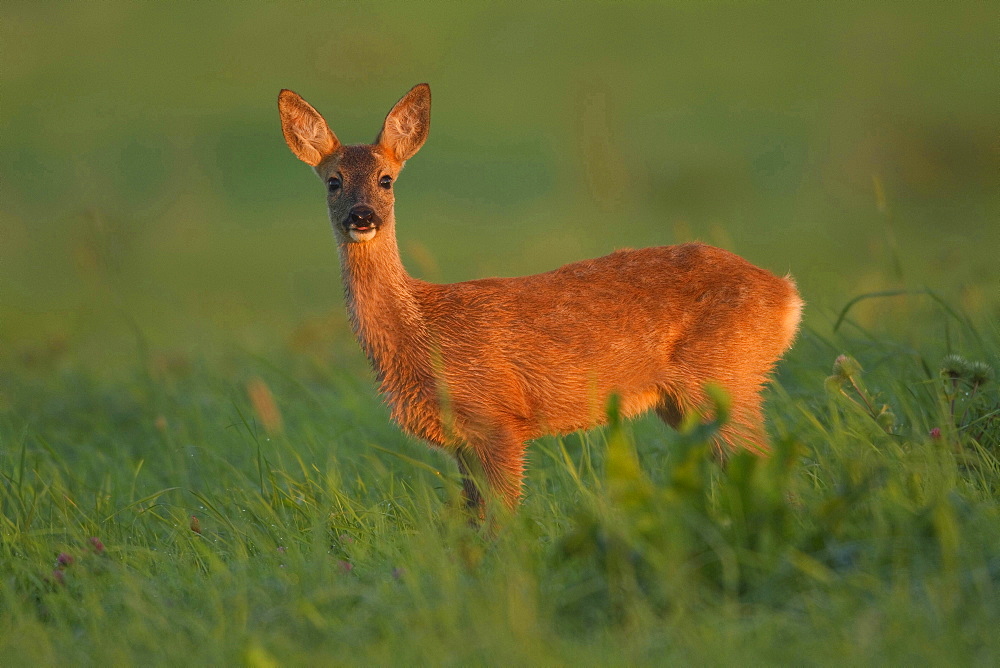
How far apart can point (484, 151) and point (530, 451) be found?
20.2m

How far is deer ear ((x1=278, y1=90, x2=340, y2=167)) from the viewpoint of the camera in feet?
19.1

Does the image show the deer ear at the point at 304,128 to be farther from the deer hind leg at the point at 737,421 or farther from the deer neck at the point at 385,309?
the deer hind leg at the point at 737,421

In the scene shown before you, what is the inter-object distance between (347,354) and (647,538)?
5.85 m

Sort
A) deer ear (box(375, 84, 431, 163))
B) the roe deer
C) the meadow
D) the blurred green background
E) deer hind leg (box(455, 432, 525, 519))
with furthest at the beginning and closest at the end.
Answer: the blurred green background
deer ear (box(375, 84, 431, 163))
the roe deer
deer hind leg (box(455, 432, 525, 519))
the meadow

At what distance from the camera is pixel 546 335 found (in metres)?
5.39

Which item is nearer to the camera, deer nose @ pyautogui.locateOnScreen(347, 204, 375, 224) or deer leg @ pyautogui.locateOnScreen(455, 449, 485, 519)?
deer leg @ pyautogui.locateOnScreen(455, 449, 485, 519)

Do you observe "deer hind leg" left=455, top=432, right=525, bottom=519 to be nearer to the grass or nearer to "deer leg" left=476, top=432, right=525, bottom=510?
"deer leg" left=476, top=432, right=525, bottom=510

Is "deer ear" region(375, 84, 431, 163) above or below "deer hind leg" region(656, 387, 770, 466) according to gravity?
above

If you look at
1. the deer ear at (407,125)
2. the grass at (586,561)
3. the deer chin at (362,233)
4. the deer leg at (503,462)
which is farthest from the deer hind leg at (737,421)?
the deer ear at (407,125)

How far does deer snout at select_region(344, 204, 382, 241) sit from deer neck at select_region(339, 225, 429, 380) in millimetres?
163

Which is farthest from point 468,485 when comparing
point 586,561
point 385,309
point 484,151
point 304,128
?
point 484,151

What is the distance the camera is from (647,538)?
3.34 m

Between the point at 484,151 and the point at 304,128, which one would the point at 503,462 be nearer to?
the point at 304,128

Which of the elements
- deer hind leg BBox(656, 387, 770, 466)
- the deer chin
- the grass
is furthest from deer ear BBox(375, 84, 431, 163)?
deer hind leg BBox(656, 387, 770, 466)
